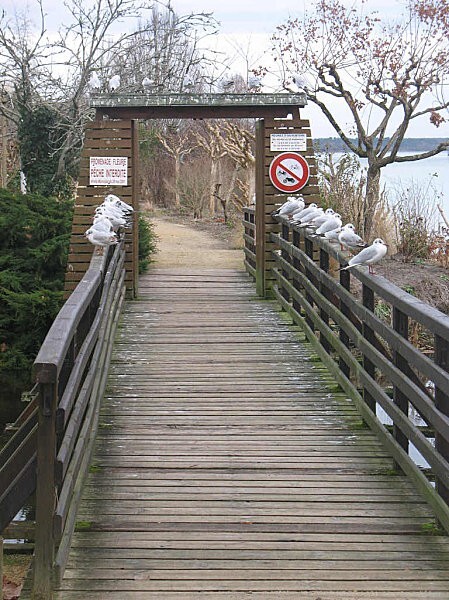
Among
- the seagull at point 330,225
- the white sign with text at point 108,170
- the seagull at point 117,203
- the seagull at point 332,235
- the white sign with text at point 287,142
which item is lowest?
the seagull at point 332,235

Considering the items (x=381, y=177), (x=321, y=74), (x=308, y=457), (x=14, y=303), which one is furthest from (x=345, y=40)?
(x=308, y=457)

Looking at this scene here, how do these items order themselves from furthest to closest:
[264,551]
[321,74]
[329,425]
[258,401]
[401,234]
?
1. [321,74]
2. [401,234]
3. [258,401]
4. [329,425]
5. [264,551]

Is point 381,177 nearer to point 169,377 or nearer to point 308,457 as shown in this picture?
point 169,377

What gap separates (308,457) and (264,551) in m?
1.48

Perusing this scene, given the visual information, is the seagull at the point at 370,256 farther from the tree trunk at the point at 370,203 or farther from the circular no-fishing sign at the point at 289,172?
the tree trunk at the point at 370,203

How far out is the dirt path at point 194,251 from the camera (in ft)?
52.6

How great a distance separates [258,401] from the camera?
741cm

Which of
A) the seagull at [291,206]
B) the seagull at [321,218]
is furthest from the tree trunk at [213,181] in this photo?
the seagull at [321,218]

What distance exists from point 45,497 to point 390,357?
302 centimetres

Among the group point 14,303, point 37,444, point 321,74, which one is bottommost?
point 14,303

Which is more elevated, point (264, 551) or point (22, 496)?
point (22, 496)

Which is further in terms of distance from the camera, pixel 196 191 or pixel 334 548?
pixel 196 191

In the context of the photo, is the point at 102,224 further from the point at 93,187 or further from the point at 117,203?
the point at 93,187

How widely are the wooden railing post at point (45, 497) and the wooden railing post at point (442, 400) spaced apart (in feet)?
6.04
